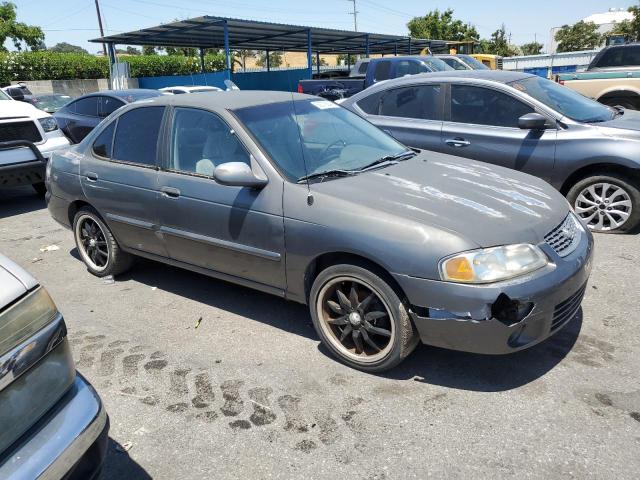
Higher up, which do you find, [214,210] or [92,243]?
[214,210]

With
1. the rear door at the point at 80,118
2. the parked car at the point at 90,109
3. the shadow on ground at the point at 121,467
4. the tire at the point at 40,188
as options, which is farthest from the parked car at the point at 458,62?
the shadow on ground at the point at 121,467

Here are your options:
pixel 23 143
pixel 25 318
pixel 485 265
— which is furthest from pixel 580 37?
pixel 25 318

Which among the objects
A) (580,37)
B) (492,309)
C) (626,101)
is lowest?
(492,309)

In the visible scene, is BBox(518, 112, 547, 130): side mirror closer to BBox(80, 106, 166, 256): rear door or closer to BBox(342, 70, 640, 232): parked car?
BBox(342, 70, 640, 232): parked car

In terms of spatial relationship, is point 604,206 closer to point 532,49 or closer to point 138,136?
point 138,136

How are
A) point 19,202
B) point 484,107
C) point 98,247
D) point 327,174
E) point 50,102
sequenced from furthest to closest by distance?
1. point 50,102
2. point 19,202
3. point 484,107
4. point 98,247
5. point 327,174

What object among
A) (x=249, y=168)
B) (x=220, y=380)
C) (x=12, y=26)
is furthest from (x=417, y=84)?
(x=12, y=26)

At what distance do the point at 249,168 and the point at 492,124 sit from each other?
3.51 metres

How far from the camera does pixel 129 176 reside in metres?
4.30

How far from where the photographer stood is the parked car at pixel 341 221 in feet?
9.38

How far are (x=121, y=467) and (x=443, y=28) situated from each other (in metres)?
48.8

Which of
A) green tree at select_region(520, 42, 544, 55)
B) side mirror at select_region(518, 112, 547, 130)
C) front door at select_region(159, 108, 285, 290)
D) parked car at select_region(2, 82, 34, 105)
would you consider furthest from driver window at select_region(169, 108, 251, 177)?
green tree at select_region(520, 42, 544, 55)

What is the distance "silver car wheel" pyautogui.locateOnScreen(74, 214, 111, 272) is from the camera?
4914mm

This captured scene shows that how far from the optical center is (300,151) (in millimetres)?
3723
